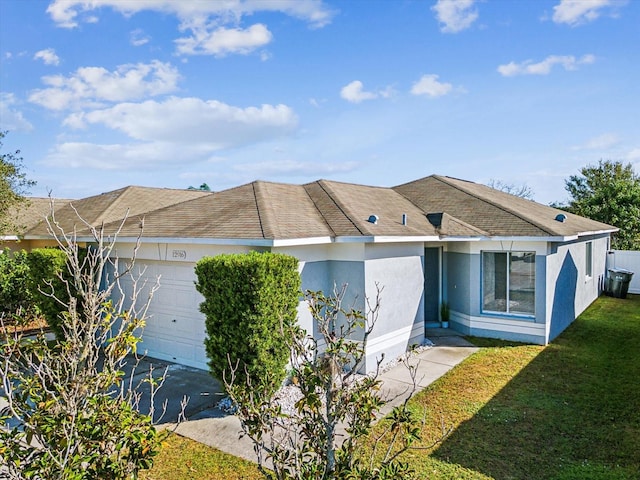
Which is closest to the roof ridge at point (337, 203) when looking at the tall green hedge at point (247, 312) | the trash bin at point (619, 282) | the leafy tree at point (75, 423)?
the tall green hedge at point (247, 312)

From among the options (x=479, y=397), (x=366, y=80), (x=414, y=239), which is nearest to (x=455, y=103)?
(x=366, y=80)

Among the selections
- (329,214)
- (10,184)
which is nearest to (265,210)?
(329,214)

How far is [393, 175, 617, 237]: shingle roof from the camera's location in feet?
43.0

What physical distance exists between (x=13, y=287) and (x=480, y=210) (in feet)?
56.2

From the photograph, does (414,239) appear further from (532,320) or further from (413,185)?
(413,185)

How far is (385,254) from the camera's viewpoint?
11.2 m

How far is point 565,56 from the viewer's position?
1335 cm

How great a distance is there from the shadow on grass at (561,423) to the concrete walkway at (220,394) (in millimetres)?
1499

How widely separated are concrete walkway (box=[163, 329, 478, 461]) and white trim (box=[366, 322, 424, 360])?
0.57 meters

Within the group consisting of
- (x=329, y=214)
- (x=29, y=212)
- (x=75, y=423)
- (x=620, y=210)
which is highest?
(x=620, y=210)

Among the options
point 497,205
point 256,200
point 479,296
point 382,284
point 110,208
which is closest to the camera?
point 382,284

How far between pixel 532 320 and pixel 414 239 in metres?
4.78

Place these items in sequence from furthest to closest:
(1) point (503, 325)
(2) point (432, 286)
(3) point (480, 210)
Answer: (3) point (480, 210) < (2) point (432, 286) < (1) point (503, 325)

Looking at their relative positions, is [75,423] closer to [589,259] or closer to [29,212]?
[589,259]
